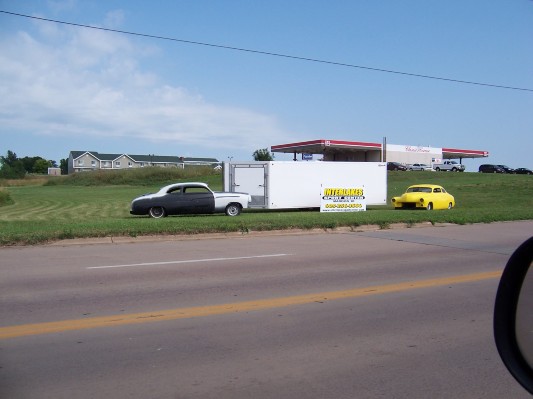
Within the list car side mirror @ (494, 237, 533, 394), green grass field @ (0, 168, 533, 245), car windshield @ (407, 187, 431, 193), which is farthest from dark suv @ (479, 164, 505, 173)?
car side mirror @ (494, 237, 533, 394)

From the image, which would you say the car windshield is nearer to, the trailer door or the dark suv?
the trailer door

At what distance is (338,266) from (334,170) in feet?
57.9

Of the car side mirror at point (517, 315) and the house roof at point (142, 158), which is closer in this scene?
the car side mirror at point (517, 315)

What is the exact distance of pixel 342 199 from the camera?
88.2ft

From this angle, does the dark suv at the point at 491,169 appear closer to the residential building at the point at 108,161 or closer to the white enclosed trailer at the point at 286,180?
the white enclosed trailer at the point at 286,180

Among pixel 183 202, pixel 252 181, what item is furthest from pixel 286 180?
pixel 183 202

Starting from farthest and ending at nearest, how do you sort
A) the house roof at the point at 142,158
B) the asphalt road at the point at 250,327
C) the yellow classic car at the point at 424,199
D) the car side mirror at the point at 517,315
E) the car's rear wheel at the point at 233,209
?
the house roof at the point at 142,158 → the yellow classic car at the point at 424,199 → the car's rear wheel at the point at 233,209 → the asphalt road at the point at 250,327 → the car side mirror at the point at 517,315

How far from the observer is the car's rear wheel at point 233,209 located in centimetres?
2445

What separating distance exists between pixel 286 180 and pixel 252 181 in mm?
1709

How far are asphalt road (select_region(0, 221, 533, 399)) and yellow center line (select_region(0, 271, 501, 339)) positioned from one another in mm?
24

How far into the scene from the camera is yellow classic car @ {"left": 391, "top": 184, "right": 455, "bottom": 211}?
27853 mm

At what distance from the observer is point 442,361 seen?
5.23m

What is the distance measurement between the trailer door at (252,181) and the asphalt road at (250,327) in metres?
15.2

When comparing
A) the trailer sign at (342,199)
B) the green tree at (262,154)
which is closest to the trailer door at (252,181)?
the trailer sign at (342,199)
